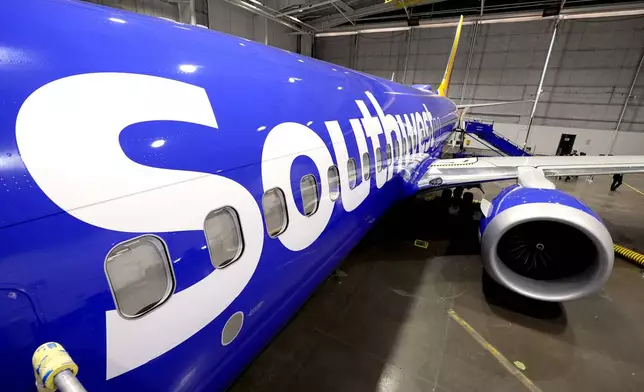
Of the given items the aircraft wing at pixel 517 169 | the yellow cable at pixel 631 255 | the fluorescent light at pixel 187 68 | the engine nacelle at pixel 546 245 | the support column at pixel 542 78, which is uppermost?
the support column at pixel 542 78

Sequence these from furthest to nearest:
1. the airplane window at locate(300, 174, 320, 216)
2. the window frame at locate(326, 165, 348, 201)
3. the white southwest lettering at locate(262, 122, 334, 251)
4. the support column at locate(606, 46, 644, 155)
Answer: the support column at locate(606, 46, 644, 155) → the window frame at locate(326, 165, 348, 201) → the airplane window at locate(300, 174, 320, 216) → the white southwest lettering at locate(262, 122, 334, 251)

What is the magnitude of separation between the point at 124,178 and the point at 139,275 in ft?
1.41

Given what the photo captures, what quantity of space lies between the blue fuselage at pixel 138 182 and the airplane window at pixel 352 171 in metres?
0.70

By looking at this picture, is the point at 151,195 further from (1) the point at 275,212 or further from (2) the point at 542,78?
(2) the point at 542,78

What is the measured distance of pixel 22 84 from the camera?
98 centimetres

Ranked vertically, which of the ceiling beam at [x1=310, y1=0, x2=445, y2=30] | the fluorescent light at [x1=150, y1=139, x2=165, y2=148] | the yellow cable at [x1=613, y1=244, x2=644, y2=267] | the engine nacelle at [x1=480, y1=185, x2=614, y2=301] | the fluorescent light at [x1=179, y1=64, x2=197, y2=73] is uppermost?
the ceiling beam at [x1=310, y1=0, x2=445, y2=30]

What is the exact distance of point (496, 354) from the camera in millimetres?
3633

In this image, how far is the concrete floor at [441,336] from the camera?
10.7 ft

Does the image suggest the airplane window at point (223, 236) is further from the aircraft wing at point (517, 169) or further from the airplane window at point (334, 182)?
the aircraft wing at point (517, 169)

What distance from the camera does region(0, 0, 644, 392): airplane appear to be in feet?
3.14

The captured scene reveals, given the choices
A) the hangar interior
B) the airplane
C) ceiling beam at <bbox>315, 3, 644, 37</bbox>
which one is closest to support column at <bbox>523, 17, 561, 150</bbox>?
the hangar interior

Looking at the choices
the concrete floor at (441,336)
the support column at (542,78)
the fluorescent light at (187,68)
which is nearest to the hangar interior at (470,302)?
the concrete floor at (441,336)

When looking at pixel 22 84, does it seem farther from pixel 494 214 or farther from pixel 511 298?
pixel 511 298

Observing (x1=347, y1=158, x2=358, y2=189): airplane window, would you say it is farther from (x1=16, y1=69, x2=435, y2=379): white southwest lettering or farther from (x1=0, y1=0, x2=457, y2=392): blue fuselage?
(x1=16, y1=69, x2=435, y2=379): white southwest lettering
